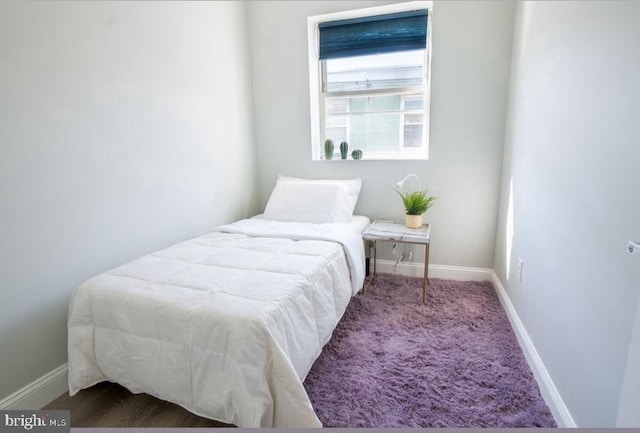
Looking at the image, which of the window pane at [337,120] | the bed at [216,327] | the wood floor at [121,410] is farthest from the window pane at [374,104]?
the wood floor at [121,410]

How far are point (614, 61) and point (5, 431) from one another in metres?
2.02

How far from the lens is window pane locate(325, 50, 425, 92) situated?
2740 millimetres

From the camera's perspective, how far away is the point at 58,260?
1.59 meters

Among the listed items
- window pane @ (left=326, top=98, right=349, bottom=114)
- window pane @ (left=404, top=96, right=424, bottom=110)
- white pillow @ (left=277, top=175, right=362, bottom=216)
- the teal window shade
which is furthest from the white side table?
the teal window shade

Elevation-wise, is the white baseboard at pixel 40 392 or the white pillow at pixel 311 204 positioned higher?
the white pillow at pixel 311 204

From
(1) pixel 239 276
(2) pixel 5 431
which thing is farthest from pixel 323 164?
(2) pixel 5 431

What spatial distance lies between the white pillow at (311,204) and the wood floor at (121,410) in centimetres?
151

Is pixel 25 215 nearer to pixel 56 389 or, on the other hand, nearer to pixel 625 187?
pixel 56 389

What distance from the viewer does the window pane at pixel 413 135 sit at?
111 inches

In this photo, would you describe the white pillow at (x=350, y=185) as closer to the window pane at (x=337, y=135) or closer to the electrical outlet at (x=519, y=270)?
the window pane at (x=337, y=135)

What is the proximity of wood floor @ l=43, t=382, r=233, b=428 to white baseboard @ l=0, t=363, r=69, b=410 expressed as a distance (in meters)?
0.04

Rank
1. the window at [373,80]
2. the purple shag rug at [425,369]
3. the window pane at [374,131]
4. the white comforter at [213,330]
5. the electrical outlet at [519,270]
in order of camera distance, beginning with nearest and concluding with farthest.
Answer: the white comforter at [213,330]
the purple shag rug at [425,369]
the electrical outlet at [519,270]
the window at [373,80]
the window pane at [374,131]

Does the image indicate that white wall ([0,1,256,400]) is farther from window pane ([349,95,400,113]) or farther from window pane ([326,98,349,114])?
window pane ([349,95,400,113])

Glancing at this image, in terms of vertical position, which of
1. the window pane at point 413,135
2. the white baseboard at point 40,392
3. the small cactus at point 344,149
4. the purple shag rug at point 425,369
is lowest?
the purple shag rug at point 425,369
